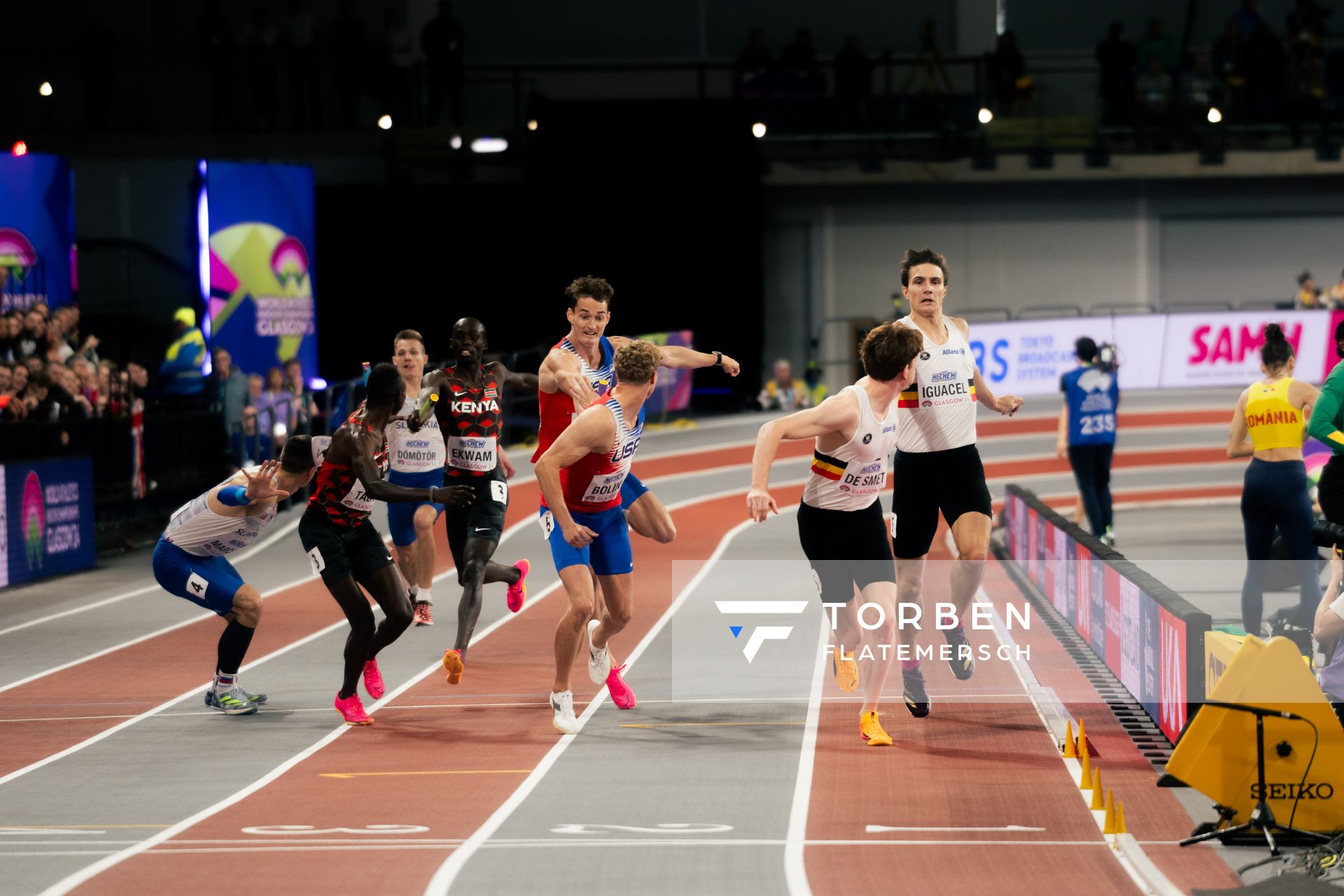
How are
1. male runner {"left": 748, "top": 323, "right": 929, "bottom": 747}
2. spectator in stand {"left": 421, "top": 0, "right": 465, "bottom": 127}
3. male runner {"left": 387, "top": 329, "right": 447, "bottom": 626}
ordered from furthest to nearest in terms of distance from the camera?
spectator in stand {"left": 421, "top": 0, "right": 465, "bottom": 127} < male runner {"left": 387, "top": 329, "right": 447, "bottom": 626} < male runner {"left": 748, "top": 323, "right": 929, "bottom": 747}

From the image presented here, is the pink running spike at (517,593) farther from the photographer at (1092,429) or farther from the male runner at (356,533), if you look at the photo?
the photographer at (1092,429)

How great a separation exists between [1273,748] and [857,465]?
8.03ft

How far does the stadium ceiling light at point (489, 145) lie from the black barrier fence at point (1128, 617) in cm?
1503

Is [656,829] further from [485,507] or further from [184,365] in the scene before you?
[184,365]

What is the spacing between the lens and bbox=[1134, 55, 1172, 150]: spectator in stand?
28516mm

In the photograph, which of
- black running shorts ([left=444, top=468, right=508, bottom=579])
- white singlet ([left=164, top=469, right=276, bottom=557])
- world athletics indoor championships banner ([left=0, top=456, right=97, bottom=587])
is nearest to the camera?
white singlet ([left=164, top=469, right=276, bottom=557])

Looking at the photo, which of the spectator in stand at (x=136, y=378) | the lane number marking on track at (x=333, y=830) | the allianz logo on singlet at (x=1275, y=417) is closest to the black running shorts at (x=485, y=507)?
the lane number marking on track at (x=333, y=830)

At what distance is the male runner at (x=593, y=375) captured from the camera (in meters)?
9.27

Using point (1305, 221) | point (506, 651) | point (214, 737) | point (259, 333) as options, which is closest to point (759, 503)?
point (214, 737)

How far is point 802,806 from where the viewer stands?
7301mm

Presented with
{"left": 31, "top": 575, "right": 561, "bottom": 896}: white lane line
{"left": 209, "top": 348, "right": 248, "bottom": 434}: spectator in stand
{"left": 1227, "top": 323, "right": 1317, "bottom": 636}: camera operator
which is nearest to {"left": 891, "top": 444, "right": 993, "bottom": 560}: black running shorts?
{"left": 1227, "top": 323, "right": 1317, "bottom": 636}: camera operator

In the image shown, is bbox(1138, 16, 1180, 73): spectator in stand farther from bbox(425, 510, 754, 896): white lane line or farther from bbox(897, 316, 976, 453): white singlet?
bbox(897, 316, 976, 453): white singlet

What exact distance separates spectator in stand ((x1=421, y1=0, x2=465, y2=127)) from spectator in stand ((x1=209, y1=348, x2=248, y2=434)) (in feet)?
28.9

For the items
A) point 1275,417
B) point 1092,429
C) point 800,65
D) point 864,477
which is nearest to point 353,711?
point 864,477
